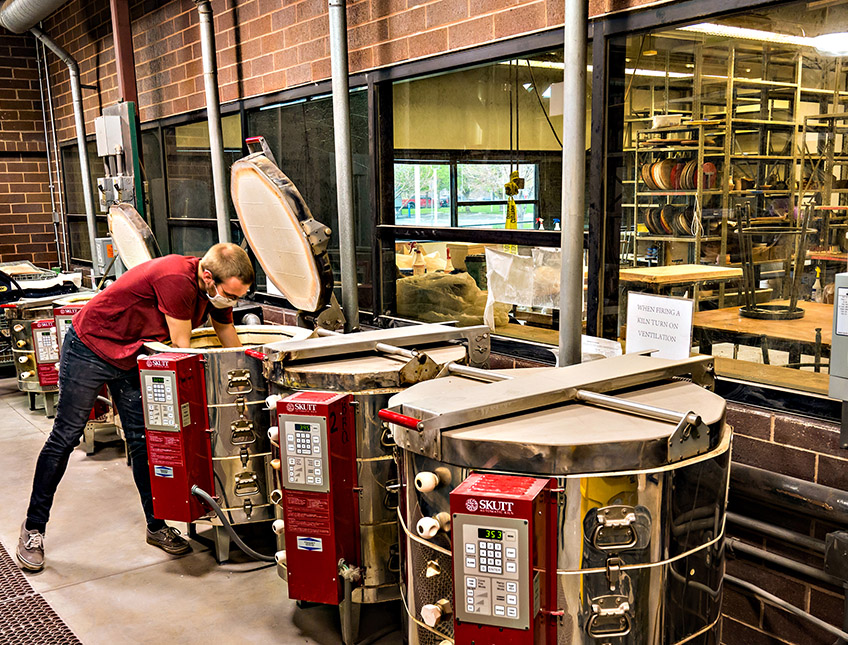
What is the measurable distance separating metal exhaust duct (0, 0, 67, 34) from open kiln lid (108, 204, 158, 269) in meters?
2.75

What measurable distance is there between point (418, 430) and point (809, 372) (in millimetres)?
1431

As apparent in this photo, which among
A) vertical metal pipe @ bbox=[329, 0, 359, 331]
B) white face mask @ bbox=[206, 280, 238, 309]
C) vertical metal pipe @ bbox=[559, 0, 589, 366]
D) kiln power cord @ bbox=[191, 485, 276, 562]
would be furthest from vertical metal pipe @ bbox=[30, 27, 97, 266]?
vertical metal pipe @ bbox=[559, 0, 589, 366]

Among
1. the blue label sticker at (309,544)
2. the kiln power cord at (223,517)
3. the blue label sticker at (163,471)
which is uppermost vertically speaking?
the blue label sticker at (163,471)

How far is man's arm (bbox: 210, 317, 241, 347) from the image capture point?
3.54 meters

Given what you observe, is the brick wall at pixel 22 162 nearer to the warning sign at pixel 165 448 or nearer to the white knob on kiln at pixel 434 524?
the warning sign at pixel 165 448

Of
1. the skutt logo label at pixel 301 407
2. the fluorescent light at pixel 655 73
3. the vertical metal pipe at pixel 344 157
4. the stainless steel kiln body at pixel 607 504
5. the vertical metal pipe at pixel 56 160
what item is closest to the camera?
the stainless steel kiln body at pixel 607 504

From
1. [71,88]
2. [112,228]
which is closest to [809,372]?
[112,228]

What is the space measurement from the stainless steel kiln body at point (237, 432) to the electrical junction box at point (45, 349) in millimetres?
2470

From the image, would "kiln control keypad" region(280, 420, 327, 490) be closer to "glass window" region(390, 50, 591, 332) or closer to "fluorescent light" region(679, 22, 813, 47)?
"glass window" region(390, 50, 591, 332)

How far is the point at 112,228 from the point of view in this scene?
216 inches

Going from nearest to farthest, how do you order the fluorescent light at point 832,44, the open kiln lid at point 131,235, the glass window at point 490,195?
the fluorescent light at point 832,44 < the glass window at point 490,195 < the open kiln lid at point 131,235

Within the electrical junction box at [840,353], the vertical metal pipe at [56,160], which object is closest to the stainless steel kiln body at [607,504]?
the electrical junction box at [840,353]

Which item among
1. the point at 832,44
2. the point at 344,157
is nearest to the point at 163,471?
the point at 344,157

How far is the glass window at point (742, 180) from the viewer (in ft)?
8.38
